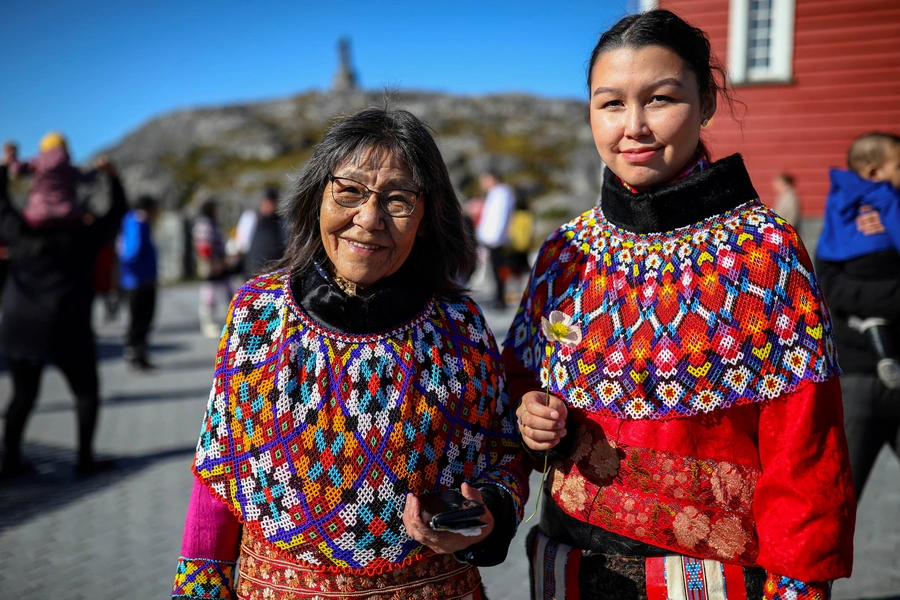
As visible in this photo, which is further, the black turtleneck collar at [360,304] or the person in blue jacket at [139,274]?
the person in blue jacket at [139,274]

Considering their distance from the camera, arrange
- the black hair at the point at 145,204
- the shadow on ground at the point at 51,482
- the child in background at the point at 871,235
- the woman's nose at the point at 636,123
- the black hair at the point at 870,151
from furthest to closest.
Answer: the black hair at the point at 145,204 < the shadow on ground at the point at 51,482 < the black hair at the point at 870,151 < the child in background at the point at 871,235 < the woman's nose at the point at 636,123

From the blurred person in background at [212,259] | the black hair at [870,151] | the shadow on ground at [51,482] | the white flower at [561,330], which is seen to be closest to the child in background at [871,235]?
the black hair at [870,151]

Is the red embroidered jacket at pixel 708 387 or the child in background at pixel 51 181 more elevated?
the child in background at pixel 51 181

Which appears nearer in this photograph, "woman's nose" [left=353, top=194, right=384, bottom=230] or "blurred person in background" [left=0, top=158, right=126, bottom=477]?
"woman's nose" [left=353, top=194, right=384, bottom=230]

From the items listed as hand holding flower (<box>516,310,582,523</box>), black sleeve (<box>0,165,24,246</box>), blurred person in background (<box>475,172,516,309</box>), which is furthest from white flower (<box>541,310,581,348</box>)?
blurred person in background (<box>475,172,516,309</box>)

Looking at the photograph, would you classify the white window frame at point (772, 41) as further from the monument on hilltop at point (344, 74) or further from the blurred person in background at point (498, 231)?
the monument on hilltop at point (344, 74)

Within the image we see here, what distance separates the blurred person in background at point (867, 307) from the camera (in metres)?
3.10

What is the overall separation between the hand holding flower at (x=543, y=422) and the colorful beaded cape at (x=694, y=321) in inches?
3.1

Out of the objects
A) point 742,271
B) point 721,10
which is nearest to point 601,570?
point 742,271

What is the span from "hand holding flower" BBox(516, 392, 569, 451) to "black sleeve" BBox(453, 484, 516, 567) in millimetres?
142

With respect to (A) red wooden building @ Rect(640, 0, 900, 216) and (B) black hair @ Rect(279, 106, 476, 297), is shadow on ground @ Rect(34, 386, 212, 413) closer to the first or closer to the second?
(B) black hair @ Rect(279, 106, 476, 297)

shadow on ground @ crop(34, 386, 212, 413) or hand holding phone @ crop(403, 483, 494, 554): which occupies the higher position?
hand holding phone @ crop(403, 483, 494, 554)

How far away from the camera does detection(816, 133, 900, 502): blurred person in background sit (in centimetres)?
310

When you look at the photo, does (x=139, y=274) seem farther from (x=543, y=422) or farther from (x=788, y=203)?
(x=543, y=422)
